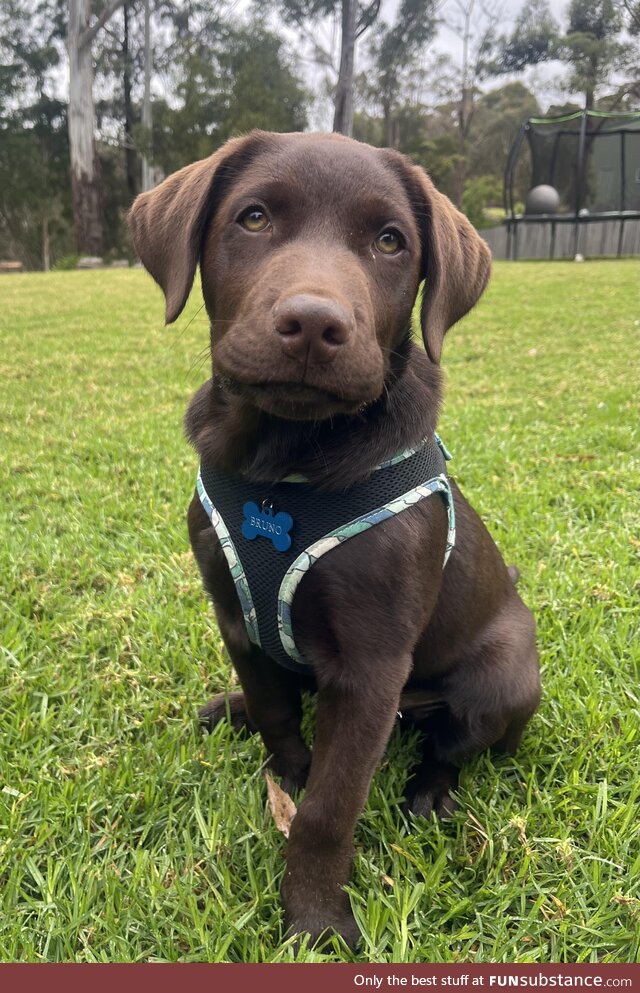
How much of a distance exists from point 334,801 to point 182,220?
4.58 ft

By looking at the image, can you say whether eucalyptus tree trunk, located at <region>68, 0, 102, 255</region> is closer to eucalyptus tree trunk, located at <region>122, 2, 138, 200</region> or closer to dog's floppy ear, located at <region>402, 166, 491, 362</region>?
eucalyptus tree trunk, located at <region>122, 2, 138, 200</region>

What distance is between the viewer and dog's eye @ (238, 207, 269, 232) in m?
1.74

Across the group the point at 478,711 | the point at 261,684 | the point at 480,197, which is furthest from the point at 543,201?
the point at 261,684

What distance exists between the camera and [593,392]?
5.65 m

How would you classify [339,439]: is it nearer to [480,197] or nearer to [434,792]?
[434,792]

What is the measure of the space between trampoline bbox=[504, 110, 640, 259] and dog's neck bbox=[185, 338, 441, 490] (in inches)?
768

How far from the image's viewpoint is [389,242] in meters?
1.81

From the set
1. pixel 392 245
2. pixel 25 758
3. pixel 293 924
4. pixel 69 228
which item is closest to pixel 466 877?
pixel 293 924

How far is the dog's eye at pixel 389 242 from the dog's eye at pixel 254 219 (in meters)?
0.27

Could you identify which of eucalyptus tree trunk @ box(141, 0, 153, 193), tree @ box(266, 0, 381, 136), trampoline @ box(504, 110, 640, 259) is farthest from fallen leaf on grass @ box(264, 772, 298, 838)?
eucalyptus tree trunk @ box(141, 0, 153, 193)

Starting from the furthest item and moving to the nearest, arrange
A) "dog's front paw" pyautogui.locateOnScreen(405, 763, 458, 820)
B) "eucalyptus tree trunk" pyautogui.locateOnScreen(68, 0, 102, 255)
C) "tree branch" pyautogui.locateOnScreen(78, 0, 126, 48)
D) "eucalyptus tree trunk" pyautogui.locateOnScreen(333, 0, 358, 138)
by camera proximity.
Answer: "eucalyptus tree trunk" pyautogui.locateOnScreen(68, 0, 102, 255)
"tree branch" pyautogui.locateOnScreen(78, 0, 126, 48)
"eucalyptus tree trunk" pyautogui.locateOnScreen(333, 0, 358, 138)
"dog's front paw" pyautogui.locateOnScreen(405, 763, 458, 820)

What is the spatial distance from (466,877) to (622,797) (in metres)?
0.48

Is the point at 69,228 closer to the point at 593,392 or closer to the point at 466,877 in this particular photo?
the point at 593,392

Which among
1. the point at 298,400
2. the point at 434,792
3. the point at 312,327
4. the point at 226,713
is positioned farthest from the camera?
the point at 226,713
